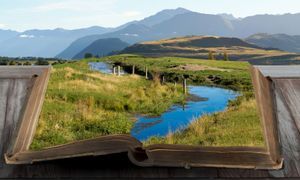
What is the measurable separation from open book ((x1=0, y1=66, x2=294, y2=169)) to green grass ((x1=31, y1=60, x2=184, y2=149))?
12743 mm

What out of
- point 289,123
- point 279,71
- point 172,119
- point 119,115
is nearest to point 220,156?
point 289,123

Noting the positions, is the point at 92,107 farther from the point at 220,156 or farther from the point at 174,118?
the point at 220,156

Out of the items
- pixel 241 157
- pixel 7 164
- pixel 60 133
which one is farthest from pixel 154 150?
pixel 60 133

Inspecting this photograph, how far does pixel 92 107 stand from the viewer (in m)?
26.0

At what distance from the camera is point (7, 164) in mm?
2406

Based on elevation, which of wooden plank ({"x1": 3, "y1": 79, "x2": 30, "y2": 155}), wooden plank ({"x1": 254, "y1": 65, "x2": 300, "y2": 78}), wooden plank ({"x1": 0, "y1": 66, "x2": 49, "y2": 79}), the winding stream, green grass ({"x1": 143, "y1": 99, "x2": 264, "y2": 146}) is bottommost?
the winding stream

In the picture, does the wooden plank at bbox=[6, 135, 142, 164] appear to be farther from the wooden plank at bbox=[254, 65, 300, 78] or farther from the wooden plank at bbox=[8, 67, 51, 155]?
the wooden plank at bbox=[254, 65, 300, 78]

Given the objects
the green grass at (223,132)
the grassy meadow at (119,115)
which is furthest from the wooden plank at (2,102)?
the grassy meadow at (119,115)

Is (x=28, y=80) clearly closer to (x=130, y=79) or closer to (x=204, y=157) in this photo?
(x=204, y=157)

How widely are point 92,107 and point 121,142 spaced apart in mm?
24158

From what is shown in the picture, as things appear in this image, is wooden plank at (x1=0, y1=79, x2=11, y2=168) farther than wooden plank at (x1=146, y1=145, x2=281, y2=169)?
Yes

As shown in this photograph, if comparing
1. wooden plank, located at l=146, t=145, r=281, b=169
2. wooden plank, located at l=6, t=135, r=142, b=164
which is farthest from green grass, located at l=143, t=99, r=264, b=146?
wooden plank, located at l=6, t=135, r=142, b=164

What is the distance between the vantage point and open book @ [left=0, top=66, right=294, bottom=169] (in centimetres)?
213

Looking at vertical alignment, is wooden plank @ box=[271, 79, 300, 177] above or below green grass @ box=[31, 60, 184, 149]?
above
